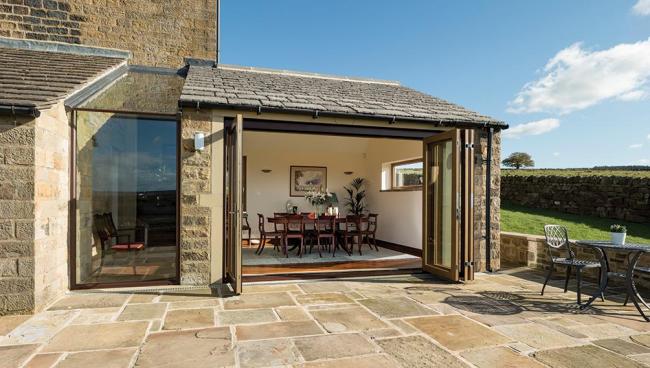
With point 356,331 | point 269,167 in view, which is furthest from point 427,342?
point 269,167

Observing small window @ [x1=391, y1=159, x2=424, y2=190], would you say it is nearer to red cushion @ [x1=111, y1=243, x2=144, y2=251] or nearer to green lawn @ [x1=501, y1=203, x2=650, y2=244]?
green lawn @ [x1=501, y1=203, x2=650, y2=244]

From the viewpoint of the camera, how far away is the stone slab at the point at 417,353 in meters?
2.74

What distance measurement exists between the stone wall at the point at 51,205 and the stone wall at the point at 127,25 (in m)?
4.86

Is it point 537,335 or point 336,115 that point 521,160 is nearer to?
point 336,115

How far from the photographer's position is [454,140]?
5.47m

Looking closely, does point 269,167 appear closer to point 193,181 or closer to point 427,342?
point 193,181

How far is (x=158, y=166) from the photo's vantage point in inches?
226

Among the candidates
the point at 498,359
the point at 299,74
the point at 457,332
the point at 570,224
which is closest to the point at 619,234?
the point at 457,332

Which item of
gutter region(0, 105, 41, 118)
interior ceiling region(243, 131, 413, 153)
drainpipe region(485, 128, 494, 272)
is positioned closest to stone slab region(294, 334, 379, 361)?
gutter region(0, 105, 41, 118)

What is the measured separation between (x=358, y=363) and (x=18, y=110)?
154 inches

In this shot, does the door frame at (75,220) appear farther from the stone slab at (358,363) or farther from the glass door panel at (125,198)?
the stone slab at (358,363)

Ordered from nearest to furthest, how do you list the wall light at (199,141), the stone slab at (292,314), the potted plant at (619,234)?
1. the stone slab at (292,314)
2. the potted plant at (619,234)
3. the wall light at (199,141)

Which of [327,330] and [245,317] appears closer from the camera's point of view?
[327,330]

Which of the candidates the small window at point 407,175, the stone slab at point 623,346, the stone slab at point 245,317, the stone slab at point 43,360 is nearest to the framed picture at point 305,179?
the small window at point 407,175
